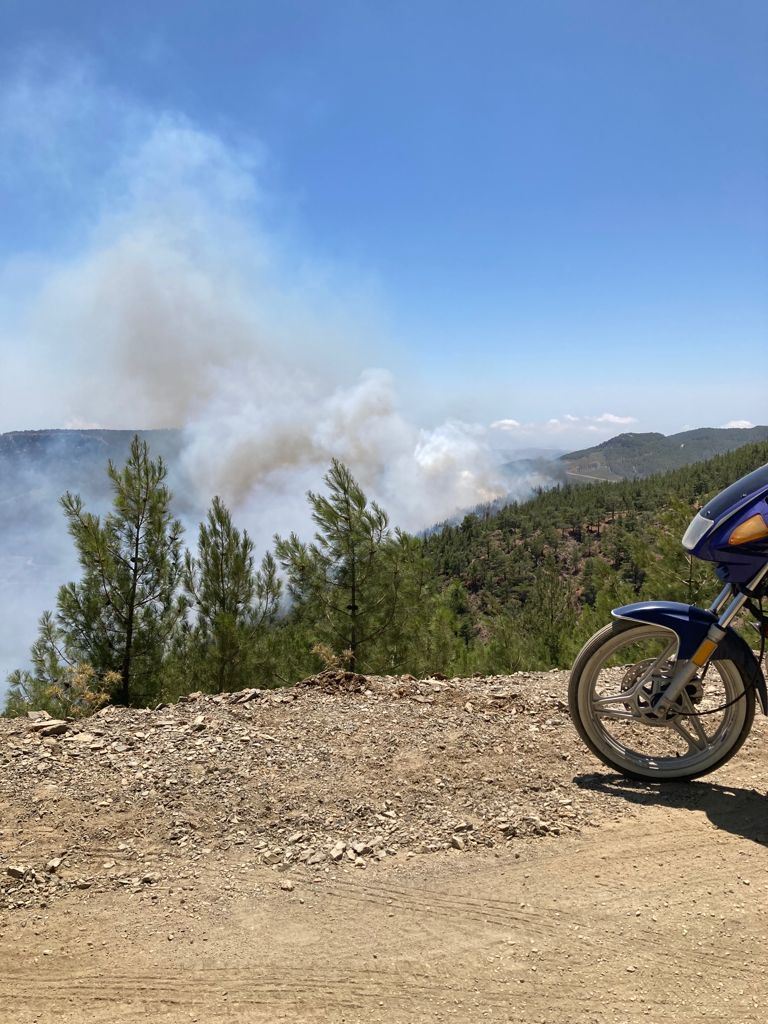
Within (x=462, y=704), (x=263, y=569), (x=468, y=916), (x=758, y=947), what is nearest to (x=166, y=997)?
(x=468, y=916)

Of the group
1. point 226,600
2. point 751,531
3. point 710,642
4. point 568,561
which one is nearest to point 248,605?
point 226,600

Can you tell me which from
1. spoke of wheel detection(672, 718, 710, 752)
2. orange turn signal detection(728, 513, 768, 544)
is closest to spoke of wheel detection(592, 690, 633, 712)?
spoke of wheel detection(672, 718, 710, 752)

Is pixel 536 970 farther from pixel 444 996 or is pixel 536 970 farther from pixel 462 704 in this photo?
pixel 462 704

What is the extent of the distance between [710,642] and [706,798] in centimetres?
101

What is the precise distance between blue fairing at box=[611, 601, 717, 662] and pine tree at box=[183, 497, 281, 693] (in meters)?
12.6

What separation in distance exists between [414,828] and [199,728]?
2107mm

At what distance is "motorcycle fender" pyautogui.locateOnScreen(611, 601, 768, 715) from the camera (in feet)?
14.2

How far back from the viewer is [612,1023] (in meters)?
2.36

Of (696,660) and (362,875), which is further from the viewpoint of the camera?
(696,660)

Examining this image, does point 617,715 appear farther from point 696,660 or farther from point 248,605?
point 248,605

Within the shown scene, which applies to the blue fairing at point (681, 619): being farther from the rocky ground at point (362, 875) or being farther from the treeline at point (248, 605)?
the treeline at point (248, 605)

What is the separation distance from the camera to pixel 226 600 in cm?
1677

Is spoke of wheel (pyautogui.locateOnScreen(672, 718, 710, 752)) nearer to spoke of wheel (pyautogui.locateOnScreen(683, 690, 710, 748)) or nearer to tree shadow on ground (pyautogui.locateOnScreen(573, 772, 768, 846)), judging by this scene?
spoke of wheel (pyautogui.locateOnScreen(683, 690, 710, 748))

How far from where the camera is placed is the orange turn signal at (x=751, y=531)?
13.4ft
